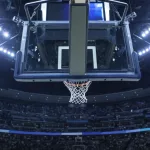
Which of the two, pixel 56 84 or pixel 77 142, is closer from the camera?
pixel 56 84

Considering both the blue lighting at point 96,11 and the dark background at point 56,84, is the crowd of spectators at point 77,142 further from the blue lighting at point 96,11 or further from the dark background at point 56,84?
the blue lighting at point 96,11

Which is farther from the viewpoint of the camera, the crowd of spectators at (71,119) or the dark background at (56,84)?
the crowd of spectators at (71,119)

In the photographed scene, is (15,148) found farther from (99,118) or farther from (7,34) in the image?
(7,34)

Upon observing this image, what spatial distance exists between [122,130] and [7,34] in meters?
6.68

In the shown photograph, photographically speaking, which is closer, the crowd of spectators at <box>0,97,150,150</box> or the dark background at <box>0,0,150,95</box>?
the dark background at <box>0,0,150,95</box>

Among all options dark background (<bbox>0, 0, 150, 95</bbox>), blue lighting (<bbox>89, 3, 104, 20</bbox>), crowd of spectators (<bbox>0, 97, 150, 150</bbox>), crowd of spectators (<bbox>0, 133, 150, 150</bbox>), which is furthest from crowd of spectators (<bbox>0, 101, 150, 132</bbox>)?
blue lighting (<bbox>89, 3, 104, 20</bbox>)

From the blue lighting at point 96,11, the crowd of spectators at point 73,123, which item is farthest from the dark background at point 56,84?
the blue lighting at point 96,11

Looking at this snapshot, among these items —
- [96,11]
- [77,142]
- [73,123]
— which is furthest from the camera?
[77,142]

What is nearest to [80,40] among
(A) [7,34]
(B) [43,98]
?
(A) [7,34]

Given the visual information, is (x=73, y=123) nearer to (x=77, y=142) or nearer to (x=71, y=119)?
(x=71, y=119)

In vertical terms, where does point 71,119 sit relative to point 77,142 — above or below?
above

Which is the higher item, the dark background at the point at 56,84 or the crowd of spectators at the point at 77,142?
the dark background at the point at 56,84

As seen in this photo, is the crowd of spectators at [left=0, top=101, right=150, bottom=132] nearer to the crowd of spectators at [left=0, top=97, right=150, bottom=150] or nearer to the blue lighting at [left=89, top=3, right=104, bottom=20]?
the crowd of spectators at [left=0, top=97, right=150, bottom=150]

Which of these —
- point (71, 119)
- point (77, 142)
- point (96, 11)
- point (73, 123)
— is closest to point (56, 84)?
point (71, 119)
